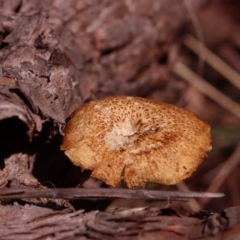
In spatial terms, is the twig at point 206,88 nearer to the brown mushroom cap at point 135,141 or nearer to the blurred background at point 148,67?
the blurred background at point 148,67

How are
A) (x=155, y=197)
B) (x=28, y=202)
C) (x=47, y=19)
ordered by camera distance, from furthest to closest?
(x=47, y=19) → (x=28, y=202) → (x=155, y=197)

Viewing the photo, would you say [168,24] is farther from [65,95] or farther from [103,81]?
[65,95]

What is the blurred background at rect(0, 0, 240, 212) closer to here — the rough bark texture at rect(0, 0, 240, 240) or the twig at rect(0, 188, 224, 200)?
the rough bark texture at rect(0, 0, 240, 240)

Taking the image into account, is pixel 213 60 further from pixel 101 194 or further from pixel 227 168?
pixel 101 194

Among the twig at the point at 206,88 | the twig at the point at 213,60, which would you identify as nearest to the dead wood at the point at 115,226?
the twig at the point at 206,88

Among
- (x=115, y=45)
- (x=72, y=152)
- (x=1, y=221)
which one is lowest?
(x=1, y=221)

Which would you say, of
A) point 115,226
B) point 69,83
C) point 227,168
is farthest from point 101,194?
point 227,168

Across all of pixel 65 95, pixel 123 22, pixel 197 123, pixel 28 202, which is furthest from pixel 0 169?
pixel 123 22
